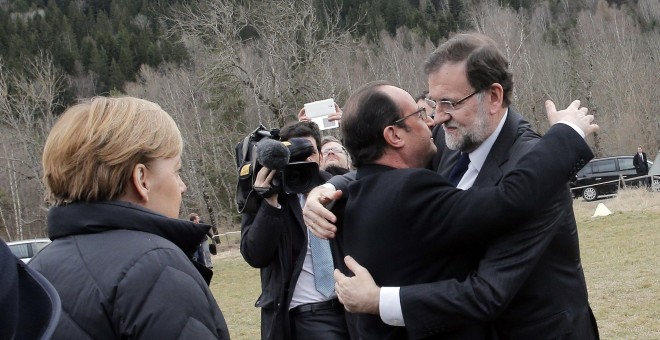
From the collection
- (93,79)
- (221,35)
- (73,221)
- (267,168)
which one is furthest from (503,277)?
(93,79)

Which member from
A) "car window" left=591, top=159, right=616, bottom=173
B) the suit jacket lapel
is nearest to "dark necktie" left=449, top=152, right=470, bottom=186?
the suit jacket lapel

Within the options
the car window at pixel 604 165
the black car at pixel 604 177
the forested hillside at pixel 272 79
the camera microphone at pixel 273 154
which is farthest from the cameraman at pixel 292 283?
the car window at pixel 604 165

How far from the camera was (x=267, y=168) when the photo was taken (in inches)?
147

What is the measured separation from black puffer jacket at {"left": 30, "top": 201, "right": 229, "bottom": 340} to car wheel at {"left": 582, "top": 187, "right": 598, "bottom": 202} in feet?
90.1

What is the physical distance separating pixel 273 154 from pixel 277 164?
0.20ft

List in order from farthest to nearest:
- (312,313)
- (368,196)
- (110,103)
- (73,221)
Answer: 1. (312,313)
2. (368,196)
3. (110,103)
4. (73,221)

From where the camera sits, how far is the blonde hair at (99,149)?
2.17 m

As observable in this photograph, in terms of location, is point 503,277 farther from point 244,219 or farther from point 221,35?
point 221,35

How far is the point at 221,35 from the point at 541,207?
3224 cm

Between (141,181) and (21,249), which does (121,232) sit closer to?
(141,181)

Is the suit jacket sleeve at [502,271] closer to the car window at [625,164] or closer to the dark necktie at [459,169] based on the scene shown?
the dark necktie at [459,169]

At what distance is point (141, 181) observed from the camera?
2238 millimetres

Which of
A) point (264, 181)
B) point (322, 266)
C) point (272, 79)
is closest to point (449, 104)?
point (264, 181)

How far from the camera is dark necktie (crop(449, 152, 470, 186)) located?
2.65 metres
